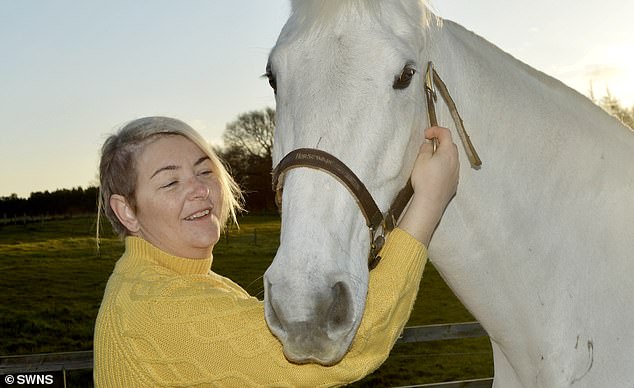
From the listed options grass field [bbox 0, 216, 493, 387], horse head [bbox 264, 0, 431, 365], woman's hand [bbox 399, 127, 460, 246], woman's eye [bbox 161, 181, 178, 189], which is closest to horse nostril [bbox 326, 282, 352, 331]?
horse head [bbox 264, 0, 431, 365]

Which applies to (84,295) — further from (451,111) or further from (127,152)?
(451,111)

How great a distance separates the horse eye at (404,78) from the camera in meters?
1.65

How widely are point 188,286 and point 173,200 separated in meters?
0.36

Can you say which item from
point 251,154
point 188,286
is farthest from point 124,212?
point 251,154

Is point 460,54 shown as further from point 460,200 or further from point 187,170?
point 187,170

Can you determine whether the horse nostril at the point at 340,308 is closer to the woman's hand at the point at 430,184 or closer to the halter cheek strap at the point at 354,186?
the halter cheek strap at the point at 354,186

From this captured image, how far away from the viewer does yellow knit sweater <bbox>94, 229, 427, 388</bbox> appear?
1.56 metres

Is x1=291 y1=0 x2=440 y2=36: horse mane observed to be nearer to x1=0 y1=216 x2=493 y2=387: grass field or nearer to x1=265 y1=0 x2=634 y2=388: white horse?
x1=265 y1=0 x2=634 y2=388: white horse

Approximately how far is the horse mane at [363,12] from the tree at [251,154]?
595 inches

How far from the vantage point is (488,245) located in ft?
6.33

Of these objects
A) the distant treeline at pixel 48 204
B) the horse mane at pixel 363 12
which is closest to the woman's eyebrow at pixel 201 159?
the horse mane at pixel 363 12

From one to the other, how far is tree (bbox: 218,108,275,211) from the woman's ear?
48.7ft

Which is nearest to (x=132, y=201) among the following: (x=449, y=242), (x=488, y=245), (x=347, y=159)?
(x=347, y=159)

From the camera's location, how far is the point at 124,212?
2029mm
